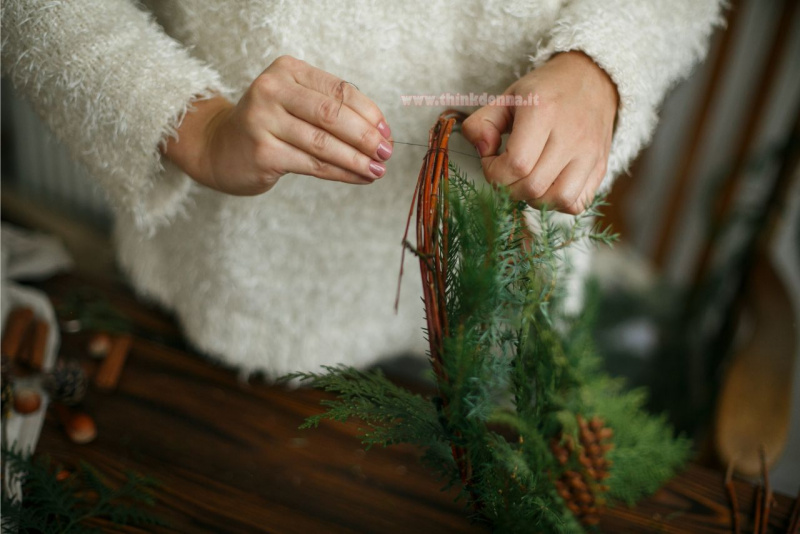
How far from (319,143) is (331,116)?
25 mm

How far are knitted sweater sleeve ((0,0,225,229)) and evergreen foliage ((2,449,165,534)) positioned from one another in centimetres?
30

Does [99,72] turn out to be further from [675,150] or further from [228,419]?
[675,150]

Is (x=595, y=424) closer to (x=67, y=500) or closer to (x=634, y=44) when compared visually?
(x=634, y=44)

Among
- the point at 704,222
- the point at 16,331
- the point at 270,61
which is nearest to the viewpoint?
the point at 270,61

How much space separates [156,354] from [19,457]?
0.76 ft

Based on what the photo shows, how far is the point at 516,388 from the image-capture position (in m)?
0.50

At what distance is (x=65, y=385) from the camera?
63 centimetres

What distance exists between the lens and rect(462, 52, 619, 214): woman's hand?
1.51ft

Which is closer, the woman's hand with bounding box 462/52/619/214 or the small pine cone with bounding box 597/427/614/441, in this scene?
the woman's hand with bounding box 462/52/619/214

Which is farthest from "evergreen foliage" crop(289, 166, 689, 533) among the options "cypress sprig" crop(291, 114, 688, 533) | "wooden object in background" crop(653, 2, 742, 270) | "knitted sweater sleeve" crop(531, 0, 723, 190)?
"wooden object in background" crop(653, 2, 742, 270)

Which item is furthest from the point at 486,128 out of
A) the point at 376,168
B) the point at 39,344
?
the point at 39,344

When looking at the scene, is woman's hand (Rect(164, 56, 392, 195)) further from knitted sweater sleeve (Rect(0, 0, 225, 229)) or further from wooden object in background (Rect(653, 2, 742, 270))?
wooden object in background (Rect(653, 2, 742, 270))

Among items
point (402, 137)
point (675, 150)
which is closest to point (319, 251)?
point (402, 137)

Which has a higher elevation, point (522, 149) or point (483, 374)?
point (522, 149)
